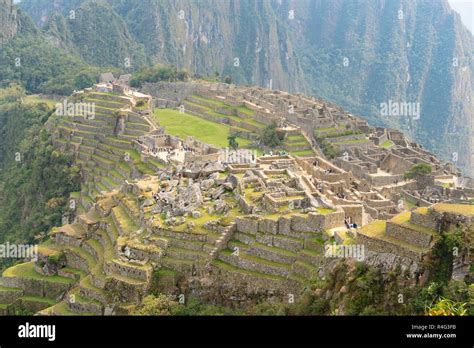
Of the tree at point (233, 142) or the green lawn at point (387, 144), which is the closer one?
the tree at point (233, 142)

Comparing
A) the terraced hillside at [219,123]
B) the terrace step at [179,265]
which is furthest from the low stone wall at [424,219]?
the terraced hillside at [219,123]

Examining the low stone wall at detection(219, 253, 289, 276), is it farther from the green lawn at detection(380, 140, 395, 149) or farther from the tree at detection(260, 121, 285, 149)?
the green lawn at detection(380, 140, 395, 149)

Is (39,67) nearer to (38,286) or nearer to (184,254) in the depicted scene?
(38,286)

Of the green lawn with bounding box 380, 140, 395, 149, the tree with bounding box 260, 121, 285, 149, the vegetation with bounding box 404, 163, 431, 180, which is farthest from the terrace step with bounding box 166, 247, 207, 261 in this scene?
the green lawn with bounding box 380, 140, 395, 149

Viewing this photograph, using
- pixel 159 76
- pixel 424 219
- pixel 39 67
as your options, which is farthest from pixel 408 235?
pixel 39 67

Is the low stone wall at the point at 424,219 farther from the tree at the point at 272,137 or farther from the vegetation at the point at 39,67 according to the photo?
the vegetation at the point at 39,67

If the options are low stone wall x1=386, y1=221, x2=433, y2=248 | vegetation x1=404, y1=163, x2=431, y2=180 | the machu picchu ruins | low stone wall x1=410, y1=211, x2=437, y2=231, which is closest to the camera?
low stone wall x1=386, y1=221, x2=433, y2=248
